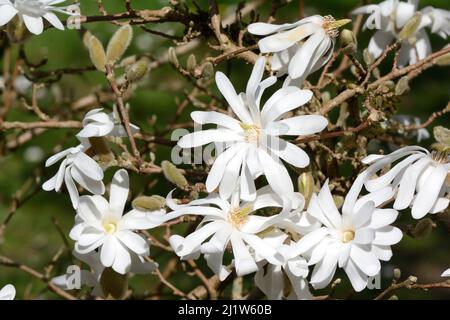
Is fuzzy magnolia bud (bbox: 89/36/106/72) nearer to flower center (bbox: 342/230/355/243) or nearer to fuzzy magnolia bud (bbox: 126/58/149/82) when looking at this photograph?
fuzzy magnolia bud (bbox: 126/58/149/82)

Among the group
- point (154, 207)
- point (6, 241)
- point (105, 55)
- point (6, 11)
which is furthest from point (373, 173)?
point (6, 241)

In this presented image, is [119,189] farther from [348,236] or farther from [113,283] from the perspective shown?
[348,236]

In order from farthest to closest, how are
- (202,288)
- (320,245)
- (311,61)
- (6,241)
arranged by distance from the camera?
1. (6,241)
2. (202,288)
3. (311,61)
4. (320,245)

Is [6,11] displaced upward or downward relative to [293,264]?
upward

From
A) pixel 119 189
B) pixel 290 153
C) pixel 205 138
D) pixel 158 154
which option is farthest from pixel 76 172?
pixel 158 154

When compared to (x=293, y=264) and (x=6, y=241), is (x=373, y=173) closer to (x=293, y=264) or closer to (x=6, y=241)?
(x=293, y=264)

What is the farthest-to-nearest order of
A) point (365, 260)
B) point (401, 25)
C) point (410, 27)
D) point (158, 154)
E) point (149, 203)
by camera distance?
point (158, 154) < point (401, 25) < point (410, 27) < point (149, 203) < point (365, 260)
